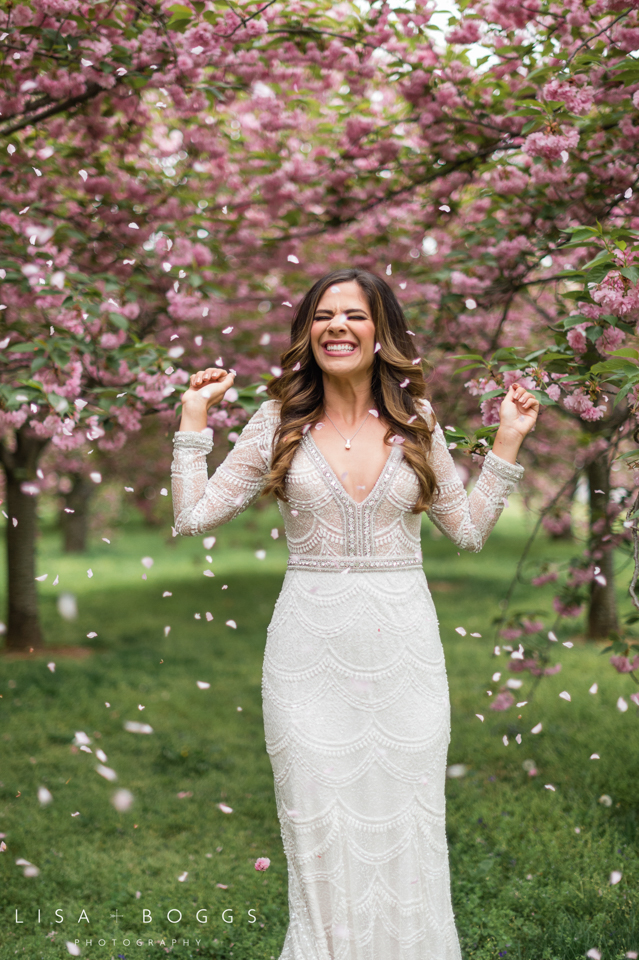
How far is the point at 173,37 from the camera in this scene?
3.72 metres

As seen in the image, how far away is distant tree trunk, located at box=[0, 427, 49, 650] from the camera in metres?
7.14

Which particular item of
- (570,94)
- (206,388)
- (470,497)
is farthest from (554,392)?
(570,94)

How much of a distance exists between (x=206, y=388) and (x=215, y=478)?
10.3 inches

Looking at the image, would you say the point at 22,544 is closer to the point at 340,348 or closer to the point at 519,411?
the point at 340,348

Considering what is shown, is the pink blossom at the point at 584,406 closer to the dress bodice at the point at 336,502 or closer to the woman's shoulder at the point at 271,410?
the dress bodice at the point at 336,502

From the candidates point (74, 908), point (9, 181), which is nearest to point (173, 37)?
point (9, 181)

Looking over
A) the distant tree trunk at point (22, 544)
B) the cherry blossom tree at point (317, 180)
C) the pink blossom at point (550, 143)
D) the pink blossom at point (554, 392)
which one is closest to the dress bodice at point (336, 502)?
the cherry blossom tree at point (317, 180)

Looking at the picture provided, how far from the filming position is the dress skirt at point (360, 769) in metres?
2.10

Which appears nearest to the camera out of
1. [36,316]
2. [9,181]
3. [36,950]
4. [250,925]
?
[36,950]

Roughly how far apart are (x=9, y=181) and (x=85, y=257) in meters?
0.83

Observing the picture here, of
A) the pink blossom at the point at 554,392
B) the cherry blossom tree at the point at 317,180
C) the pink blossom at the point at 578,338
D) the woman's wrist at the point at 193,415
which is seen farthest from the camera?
the cherry blossom tree at the point at 317,180

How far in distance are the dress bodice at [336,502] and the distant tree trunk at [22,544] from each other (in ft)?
16.7

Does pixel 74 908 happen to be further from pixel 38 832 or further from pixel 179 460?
pixel 179 460

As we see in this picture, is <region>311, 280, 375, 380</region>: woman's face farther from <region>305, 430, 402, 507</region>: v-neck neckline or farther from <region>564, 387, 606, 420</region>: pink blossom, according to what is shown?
<region>564, 387, 606, 420</region>: pink blossom
